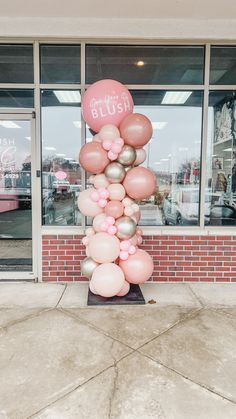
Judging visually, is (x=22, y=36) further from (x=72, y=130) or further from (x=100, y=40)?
(x=72, y=130)

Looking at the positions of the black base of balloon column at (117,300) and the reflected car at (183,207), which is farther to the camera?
the reflected car at (183,207)

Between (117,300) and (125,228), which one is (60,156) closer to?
(125,228)

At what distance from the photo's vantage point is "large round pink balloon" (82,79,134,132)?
313 centimetres

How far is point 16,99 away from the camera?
154 inches

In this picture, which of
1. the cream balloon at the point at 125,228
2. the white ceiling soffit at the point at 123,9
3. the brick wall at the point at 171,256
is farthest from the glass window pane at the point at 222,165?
the cream balloon at the point at 125,228

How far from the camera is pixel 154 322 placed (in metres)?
2.90

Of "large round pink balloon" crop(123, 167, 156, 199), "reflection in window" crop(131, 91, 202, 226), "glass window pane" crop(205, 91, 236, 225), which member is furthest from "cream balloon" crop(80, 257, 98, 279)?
"glass window pane" crop(205, 91, 236, 225)

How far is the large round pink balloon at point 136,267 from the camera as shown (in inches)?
124

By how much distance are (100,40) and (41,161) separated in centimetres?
170

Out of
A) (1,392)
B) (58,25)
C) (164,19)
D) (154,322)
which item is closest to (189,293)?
(154,322)

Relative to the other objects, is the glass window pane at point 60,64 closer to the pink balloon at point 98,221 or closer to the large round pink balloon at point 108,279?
the pink balloon at point 98,221

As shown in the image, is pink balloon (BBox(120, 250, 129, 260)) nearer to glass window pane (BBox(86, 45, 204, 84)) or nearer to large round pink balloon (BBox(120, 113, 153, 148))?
large round pink balloon (BBox(120, 113, 153, 148))

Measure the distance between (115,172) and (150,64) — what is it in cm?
175

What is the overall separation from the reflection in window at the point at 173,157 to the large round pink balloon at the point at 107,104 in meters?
0.82
